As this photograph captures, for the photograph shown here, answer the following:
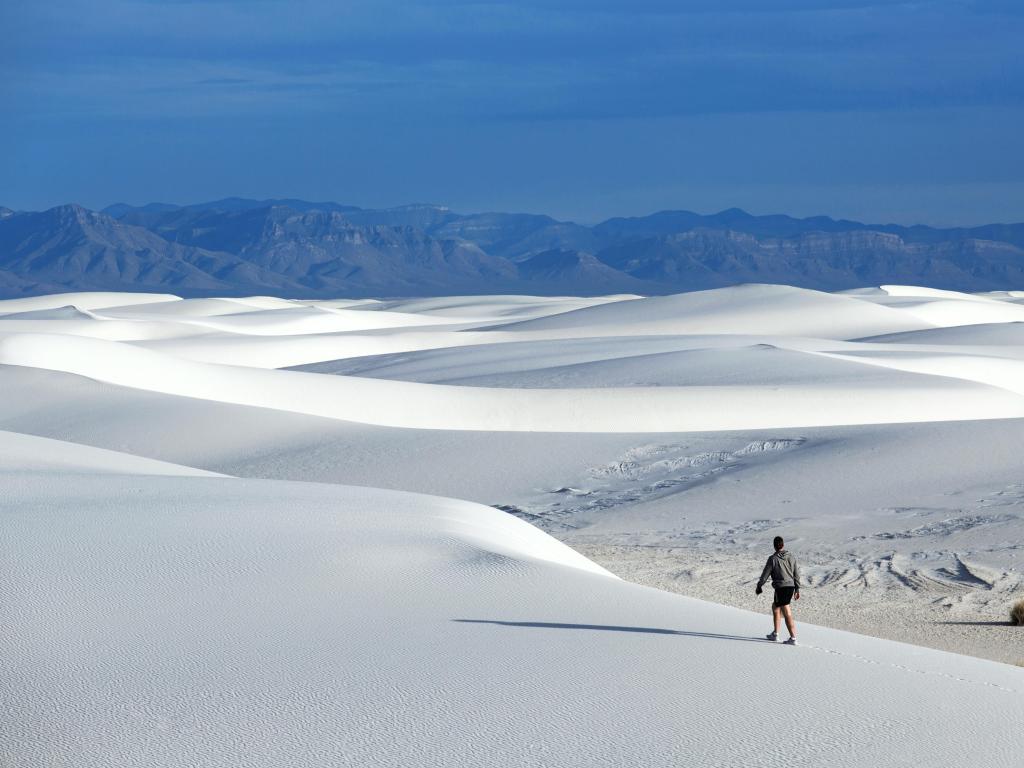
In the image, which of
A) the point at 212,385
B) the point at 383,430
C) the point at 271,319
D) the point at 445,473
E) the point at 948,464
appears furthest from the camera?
the point at 271,319

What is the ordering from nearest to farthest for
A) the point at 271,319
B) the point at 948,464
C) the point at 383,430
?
the point at 948,464 → the point at 383,430 → the point at 271,319

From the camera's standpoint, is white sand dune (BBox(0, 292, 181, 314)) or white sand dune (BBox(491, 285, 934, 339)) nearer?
white sand dune (BBox(491, 285, 934, 339))

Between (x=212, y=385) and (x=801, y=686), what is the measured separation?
92.7 ft

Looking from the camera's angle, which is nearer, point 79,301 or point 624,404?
point 624,404

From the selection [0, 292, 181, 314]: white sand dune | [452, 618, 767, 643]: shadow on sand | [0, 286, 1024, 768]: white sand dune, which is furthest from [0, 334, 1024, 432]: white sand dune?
[0, 292, 181, 314]: white sand dune

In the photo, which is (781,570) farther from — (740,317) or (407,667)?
(740,317)

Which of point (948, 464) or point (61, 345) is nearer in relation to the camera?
point (948, 464)

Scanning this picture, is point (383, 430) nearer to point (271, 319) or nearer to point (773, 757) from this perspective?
point (773, 757)

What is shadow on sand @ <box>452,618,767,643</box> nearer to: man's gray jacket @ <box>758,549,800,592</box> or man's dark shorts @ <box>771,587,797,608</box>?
man's dark shorts @ <box>771,587,797,608</box>

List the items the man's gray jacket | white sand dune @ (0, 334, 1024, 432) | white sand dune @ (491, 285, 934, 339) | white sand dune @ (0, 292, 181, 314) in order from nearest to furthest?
the man's gray jacket < white sand dune @ (0, 334, 1024, 432) < white sand dune @ (491, 285, 934, 339) < white sand dune @ (0, 292, 181, 314)

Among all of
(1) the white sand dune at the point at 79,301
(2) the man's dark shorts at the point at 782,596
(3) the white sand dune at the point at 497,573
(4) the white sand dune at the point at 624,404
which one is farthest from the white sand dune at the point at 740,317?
(2) the man's dark shorts at the point at 782,596

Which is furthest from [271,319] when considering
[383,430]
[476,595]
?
[476,595]

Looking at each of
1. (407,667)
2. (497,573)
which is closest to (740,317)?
(497,573)

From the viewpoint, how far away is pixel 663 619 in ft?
30.7
